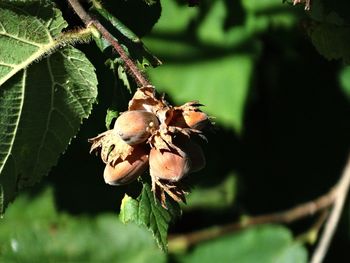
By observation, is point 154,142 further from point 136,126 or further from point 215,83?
point 215,83

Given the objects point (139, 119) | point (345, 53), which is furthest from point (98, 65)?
point (345, 53)

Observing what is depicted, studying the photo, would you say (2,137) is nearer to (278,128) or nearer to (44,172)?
(44,172)

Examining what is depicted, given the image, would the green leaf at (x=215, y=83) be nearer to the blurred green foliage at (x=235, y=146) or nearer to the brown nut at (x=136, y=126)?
the blurred green foliage at (x=235, y=146)

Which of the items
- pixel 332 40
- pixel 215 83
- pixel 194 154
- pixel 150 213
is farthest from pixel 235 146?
pixel 194 154

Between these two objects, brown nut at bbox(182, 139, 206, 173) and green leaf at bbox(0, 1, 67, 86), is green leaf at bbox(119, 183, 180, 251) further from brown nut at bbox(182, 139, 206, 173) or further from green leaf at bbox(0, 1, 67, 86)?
green leaf at bbox(0, 1, 67, 86)

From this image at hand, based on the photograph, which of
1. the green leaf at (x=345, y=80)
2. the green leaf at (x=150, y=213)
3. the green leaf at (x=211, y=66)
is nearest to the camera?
the green leaf at (x=150, y=213)

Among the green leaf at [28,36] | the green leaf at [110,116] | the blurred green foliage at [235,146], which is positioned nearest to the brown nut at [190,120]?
the green leaf at [110,116]
